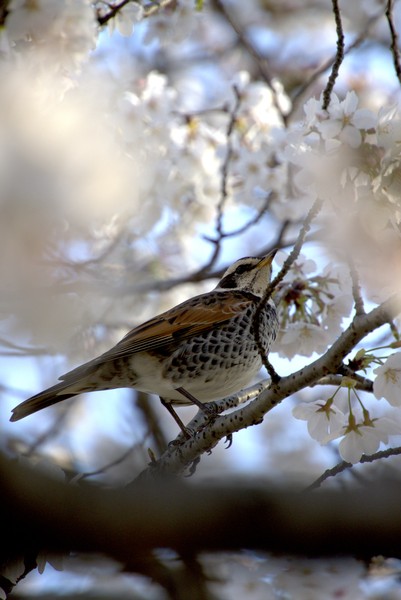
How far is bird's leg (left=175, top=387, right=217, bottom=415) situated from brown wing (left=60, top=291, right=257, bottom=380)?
13.3 inches

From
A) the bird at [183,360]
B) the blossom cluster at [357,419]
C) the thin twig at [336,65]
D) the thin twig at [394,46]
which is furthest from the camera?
the bird at [183,360]

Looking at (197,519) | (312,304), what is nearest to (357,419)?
(312,304)

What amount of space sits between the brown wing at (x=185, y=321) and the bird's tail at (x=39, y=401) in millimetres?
379

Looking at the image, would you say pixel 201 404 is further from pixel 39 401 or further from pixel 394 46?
pixel 394 46

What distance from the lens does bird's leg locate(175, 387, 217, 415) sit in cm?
441

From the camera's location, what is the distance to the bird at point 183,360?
458 cm

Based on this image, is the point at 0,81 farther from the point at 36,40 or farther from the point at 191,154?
the point at 191,154

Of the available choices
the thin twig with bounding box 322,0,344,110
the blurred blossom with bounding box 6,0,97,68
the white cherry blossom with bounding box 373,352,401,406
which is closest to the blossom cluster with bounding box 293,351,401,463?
the white cherry blossom with bounding box 373,352,401,406

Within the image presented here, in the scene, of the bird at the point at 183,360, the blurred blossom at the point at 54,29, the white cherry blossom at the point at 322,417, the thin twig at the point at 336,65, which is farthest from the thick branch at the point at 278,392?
the blurred blossom at the point at 54,29

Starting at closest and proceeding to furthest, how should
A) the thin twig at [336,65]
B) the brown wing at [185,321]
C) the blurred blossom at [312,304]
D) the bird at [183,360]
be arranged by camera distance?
the thin twig at [336,65], the blurred blossom at [312,304], the bird at [183,360], the brown wing at [185,321]

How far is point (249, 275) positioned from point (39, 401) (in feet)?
6.41

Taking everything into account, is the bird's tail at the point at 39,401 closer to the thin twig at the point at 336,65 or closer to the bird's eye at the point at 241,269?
the bird's eye at the point at 241,269

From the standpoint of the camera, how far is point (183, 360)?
4.86 metres

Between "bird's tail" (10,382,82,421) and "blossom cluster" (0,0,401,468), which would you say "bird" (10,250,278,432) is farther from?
"blossom cluster" (0,0,401,468)
